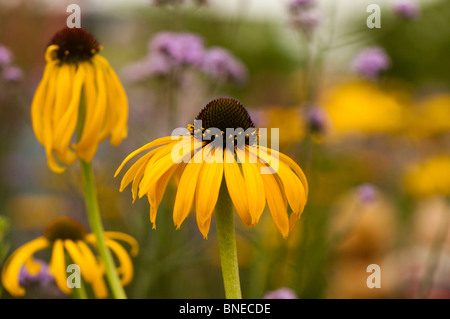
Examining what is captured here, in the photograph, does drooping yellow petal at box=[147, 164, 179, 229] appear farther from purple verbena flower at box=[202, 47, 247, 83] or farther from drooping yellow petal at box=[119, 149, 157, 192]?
purple verbena flower at box=[202, 47, 247, 83]

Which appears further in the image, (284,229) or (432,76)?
(432,76)

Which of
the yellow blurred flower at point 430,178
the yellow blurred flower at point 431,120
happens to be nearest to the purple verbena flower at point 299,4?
the yellow blurred flower at point 430,178

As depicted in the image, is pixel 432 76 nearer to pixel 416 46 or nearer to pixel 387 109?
pixel 416 46

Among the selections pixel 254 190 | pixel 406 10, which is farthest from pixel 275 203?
pixel 406 10

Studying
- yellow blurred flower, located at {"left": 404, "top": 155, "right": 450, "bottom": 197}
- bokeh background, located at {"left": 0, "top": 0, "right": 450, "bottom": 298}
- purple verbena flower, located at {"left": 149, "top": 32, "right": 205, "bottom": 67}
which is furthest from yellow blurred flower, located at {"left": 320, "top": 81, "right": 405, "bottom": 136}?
purple verbena flower, located at {"left": 149, "top": 32, "right": 205, "bottom": 67}

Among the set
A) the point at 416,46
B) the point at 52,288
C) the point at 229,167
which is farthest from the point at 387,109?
the point at 416,46

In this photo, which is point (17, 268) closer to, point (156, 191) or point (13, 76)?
point (156, 191)

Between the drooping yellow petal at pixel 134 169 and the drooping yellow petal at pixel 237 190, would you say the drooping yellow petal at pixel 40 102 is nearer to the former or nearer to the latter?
the drooping yellow petal at pixel 134 169
